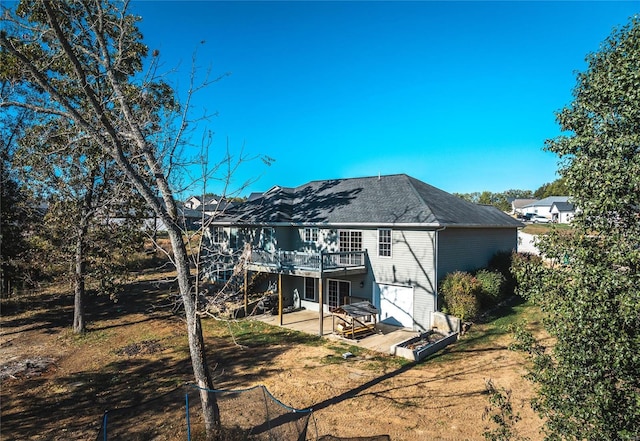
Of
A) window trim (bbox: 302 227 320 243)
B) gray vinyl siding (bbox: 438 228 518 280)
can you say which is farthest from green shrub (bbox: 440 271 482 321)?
window trim (bbox: 302 227 320 243)

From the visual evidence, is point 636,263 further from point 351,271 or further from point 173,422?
point 351,271

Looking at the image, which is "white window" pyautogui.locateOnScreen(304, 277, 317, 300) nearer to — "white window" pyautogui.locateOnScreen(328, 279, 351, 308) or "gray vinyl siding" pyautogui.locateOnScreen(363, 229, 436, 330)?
"white window" pyautogui.locateOnScreen(328, 279, 351, 308)

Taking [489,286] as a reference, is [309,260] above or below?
above

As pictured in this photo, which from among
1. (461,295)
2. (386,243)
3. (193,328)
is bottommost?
(461,295)

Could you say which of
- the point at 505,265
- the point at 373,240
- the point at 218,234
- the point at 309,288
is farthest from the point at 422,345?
the point at 218,234

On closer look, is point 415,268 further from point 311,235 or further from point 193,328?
point 193,328
